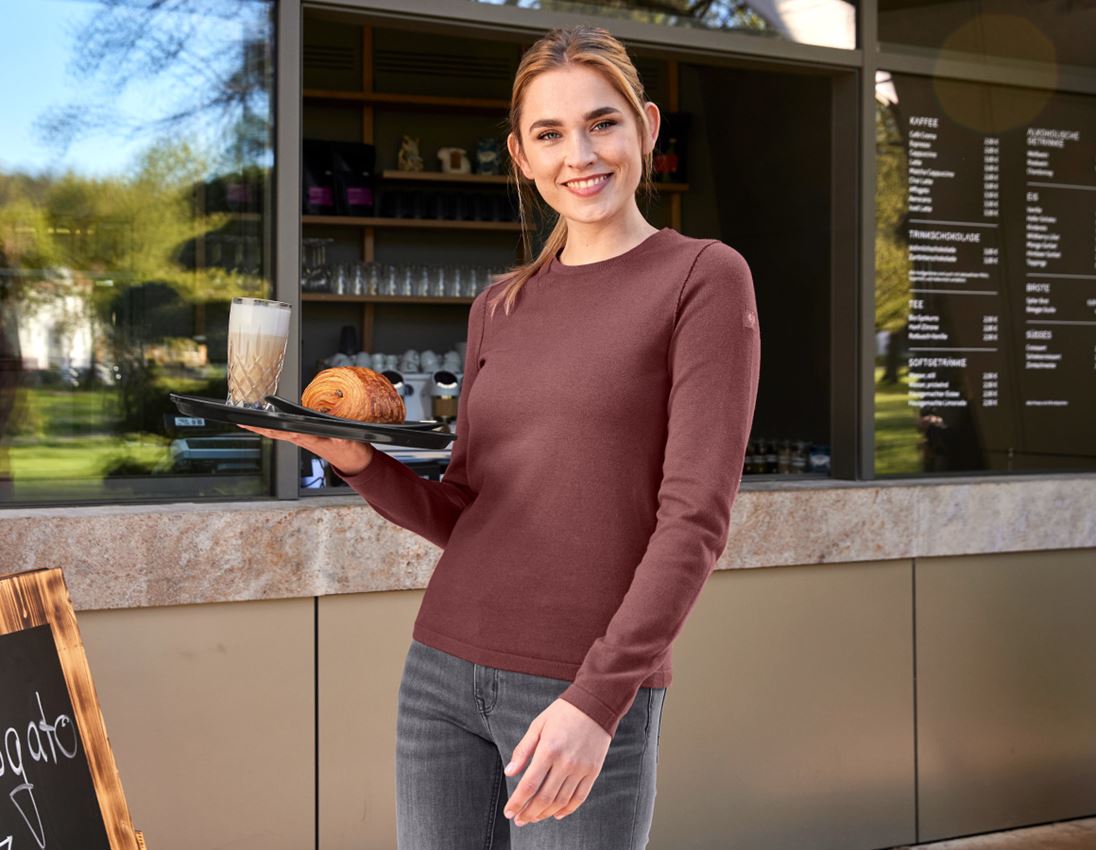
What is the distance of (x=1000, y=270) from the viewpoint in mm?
3773

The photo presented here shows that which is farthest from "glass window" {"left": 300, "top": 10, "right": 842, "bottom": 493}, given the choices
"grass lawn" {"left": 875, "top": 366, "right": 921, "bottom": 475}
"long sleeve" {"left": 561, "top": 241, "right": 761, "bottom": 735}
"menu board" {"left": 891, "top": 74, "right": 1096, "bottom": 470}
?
"long sleeve" {"left": 561, "top": 241, "right": 761, "bottom": 735}

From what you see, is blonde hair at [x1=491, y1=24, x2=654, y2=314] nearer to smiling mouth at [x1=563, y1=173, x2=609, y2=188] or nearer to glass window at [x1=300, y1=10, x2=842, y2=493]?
smiling mouth at [x1=563, y1=173, x2=609, y2=188]

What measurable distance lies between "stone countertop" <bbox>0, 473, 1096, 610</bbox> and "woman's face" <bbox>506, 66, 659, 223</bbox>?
1643 mm

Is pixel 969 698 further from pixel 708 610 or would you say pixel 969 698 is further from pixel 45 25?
pixel 45 25

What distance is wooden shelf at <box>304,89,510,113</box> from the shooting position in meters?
5.88

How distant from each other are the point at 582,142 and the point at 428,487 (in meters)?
0.46

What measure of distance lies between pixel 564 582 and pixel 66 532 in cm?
174

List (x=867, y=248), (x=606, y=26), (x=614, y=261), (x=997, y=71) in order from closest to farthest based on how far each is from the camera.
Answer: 1. (x=614, y=261)
2. (x=606, y=26)
3. (x=867, y=248)
4. (x=997, y=71)

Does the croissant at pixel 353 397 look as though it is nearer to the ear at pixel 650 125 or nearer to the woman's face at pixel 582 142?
the woman's face at pixel 582 142

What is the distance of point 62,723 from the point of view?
1.71m

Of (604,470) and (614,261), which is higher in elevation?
(614,261)

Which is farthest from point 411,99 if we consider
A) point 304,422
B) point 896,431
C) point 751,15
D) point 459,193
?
point 304,422

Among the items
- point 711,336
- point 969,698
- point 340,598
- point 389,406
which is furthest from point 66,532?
point 969,698

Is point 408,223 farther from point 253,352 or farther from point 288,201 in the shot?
point 253,352
